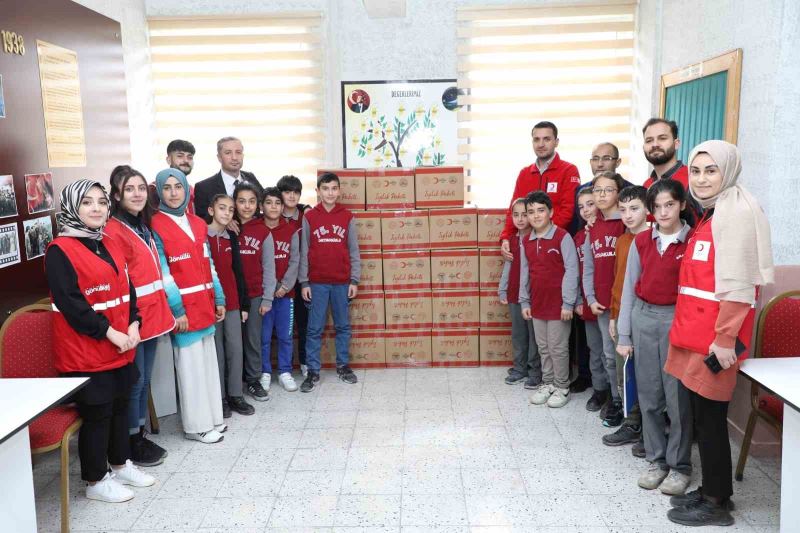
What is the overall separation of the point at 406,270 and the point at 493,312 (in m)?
0.72

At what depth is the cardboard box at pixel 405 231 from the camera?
432cm

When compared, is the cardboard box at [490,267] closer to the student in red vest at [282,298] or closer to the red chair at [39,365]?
the student in red vest at [282,298]

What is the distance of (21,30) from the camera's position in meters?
3.03

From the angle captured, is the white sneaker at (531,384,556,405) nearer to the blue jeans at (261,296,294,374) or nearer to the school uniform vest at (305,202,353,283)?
the school uniform vest at (305,202,353,283)

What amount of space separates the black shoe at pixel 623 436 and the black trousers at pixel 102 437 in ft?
7.83

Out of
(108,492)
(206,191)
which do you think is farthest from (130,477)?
(206,191)

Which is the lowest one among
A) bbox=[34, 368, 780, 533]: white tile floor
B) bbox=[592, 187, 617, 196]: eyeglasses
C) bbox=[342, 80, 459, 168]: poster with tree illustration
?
bbox=[34, 368, 780, 533]: white tile floor

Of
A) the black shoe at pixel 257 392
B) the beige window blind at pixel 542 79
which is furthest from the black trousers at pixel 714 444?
the beige window blind at pixel 542 79

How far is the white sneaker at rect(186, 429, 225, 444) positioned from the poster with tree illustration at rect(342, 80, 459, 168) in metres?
2.80

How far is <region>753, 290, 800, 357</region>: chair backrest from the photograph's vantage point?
2613 mm

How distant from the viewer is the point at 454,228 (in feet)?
14.2

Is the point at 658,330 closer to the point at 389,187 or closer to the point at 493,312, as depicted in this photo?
the point at 493,312

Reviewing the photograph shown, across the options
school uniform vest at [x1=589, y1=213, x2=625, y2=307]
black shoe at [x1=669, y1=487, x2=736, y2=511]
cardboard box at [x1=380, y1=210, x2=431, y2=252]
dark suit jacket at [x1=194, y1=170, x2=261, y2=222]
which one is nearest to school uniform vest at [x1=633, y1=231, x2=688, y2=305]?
school uniform vest at [x1=589, y1=213, x2=625, y2=307]

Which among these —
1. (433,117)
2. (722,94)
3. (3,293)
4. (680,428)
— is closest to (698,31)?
(722,94)
